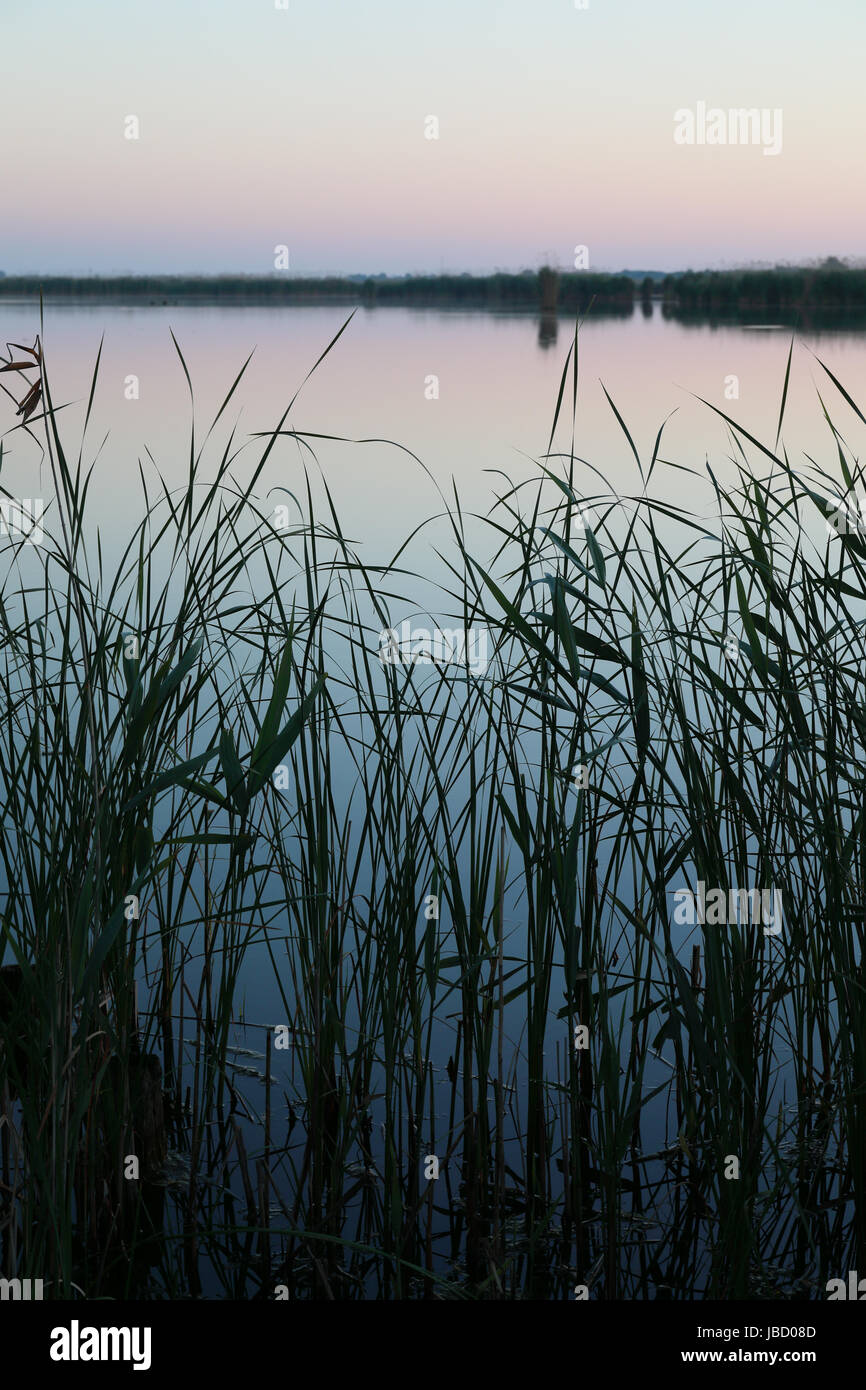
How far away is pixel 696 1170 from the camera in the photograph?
7.85ft

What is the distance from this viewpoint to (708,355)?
917 inches

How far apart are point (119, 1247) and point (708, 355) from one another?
76.4 ft

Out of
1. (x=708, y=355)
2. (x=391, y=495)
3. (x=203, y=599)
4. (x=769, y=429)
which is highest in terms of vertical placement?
(x=708, y=355)

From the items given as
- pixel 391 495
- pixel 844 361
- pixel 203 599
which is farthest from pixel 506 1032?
pixel 844 361

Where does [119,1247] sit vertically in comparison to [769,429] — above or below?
below

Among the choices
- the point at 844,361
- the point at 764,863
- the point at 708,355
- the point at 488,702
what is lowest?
the point at 764,863

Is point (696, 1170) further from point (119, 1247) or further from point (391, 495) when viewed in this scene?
point (391, 495)

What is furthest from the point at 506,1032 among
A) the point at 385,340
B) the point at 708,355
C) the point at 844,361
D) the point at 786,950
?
the point at 385,340

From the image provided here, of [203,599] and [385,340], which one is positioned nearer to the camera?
[203,599]

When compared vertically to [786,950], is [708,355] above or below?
above
